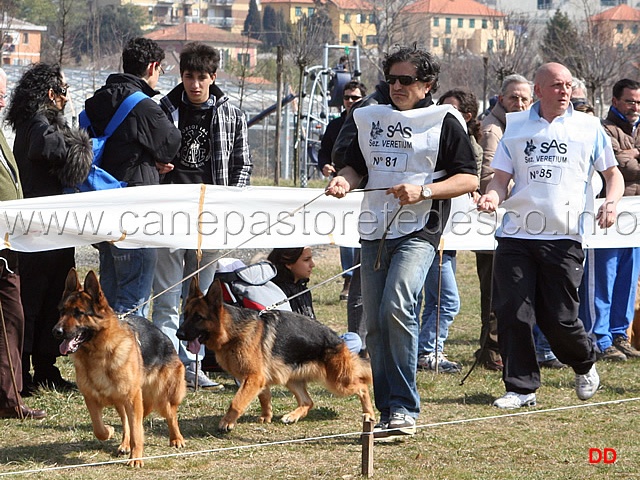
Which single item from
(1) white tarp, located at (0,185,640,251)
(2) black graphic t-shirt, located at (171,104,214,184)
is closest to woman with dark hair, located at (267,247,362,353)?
(1) white tarp, located at (0,185,640,251)

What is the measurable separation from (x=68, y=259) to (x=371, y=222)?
7.96 feet

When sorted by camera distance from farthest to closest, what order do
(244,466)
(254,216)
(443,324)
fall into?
(443,324)
(254,216)
(244,466)

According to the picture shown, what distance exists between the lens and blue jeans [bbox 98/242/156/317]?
273 inches

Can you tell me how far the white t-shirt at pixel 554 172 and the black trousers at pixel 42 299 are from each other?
121 inches

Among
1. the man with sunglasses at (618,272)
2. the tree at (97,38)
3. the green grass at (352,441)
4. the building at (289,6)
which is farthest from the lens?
the building at (289,6)

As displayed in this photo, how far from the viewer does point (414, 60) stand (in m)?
5.77

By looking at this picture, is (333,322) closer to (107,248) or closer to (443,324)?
(443,324)

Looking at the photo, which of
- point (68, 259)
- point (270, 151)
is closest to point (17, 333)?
point (68, 259)

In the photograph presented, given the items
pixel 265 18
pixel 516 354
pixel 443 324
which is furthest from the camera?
pixel 265 18

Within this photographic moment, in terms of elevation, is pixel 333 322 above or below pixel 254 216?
below

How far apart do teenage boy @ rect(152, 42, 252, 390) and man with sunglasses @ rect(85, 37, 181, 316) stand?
0.17 meters

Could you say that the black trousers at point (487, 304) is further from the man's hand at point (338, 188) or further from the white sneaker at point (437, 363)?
the man's hand at point (338, 188)

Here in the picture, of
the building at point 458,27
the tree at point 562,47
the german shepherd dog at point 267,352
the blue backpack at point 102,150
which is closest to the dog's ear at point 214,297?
the german shepherd dog at point 267,352

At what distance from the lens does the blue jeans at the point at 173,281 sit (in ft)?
23.7
